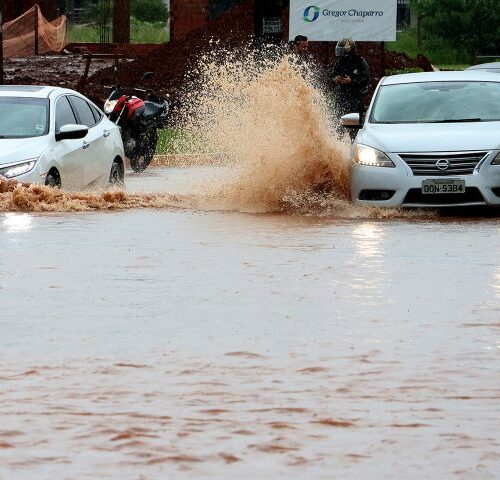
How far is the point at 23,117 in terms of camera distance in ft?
63.7

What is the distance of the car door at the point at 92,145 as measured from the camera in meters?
19.9

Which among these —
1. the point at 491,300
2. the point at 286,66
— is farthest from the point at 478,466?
the point at 286,66

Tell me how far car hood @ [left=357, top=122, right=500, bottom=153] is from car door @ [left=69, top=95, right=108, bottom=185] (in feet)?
10.8

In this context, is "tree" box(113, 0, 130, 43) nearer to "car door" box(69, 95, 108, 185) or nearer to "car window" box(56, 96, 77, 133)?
"car door" box(69, 95, 108, 185)

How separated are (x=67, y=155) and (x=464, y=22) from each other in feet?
175

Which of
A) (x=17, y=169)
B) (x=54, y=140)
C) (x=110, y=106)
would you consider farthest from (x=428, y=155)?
(x=110, y=106)

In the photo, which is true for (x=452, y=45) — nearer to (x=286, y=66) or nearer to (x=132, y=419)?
(x=286, y=66)

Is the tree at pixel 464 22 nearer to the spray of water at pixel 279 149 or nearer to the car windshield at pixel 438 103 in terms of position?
the spray of water at pixel 279 149

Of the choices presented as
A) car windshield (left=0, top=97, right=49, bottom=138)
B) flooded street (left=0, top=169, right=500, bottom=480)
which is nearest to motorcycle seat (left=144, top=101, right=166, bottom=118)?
car windshield (left=0, top=97, right=49, bottom=138)

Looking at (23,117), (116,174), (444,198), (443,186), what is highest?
(23,117)

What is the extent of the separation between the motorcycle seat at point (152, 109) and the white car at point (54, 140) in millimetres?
6140

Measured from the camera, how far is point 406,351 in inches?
373

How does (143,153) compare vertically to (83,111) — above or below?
below

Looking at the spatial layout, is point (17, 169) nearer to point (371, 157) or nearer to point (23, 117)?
point (23, 117)
